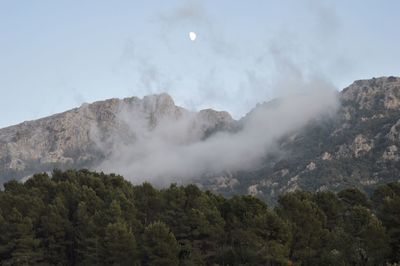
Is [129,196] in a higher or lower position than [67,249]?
higher

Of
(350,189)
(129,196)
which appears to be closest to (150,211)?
(129,196)

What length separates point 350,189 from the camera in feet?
286

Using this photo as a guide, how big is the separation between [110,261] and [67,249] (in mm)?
13126

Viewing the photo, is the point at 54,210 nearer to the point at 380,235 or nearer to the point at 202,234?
the point at 202,234

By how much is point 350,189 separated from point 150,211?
36.9m

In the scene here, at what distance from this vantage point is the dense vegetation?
61812mm

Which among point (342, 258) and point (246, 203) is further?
point (246, 203)

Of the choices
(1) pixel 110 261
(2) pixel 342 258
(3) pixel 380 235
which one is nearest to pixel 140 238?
(1) pixel 110 261

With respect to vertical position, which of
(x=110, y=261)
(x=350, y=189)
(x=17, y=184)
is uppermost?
(x=17, y=184)

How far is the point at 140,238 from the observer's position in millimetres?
69375

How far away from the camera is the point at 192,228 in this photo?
7369 cm

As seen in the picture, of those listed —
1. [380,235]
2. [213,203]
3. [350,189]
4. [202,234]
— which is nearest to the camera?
[380,235]

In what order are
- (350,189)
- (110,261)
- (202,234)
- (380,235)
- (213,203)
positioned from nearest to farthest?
(380,235), (110,261), (202,234), (213,203), (350,189)

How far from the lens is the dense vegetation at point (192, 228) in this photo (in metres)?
61.8
